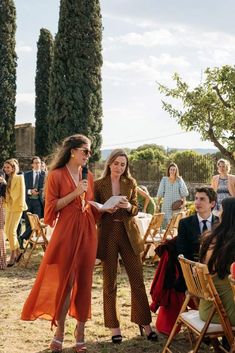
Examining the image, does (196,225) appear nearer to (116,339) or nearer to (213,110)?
(116,339)

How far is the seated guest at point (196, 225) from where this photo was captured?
4.93 meters

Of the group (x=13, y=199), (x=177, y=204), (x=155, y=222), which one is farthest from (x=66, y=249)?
(x=177, y=204)

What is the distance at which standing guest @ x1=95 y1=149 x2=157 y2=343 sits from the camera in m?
5.07

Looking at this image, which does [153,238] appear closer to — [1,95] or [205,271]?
[205,271]

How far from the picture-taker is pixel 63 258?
15.3ft

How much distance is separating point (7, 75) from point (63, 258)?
23.1m

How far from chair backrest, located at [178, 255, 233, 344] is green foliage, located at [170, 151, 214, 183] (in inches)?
752

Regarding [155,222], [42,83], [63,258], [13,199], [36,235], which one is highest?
[42,83]

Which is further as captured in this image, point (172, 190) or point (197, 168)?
point (197, 168)

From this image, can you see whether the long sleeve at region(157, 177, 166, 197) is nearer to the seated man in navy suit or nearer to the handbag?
the handbag

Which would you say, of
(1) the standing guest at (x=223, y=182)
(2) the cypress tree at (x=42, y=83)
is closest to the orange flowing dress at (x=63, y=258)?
(1) the standing guest at (x=223, y=182)

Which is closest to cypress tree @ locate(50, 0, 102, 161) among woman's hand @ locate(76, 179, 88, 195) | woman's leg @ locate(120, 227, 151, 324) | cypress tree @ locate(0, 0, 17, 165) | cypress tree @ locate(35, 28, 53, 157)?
cypress tree @ locate(0, 0, 17, 165)

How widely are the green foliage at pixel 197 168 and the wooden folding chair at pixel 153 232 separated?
45.3 feet

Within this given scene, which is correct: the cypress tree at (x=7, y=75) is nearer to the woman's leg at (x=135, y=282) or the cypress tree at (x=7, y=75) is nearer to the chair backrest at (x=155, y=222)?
the chair backrest at (x=155, y=222)
